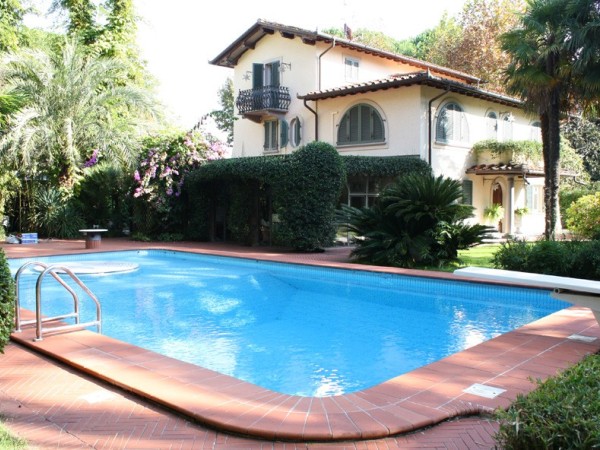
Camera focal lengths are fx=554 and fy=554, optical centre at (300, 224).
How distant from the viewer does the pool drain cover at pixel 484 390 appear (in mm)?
4535

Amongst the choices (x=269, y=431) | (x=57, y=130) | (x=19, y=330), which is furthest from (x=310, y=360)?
(x=57, y=130)

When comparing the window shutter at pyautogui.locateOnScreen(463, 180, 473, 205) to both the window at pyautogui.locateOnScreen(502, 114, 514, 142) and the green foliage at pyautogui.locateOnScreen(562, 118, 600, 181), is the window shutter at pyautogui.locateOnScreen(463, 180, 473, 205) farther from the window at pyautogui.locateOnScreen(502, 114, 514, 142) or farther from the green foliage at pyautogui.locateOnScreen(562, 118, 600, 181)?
the green foliage at pyautogui.locateOnScreen(562, 118, 600, 181)

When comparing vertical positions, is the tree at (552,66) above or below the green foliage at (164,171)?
above

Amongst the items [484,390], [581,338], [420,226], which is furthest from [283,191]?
[484,390]

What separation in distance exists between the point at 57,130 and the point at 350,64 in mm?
12220

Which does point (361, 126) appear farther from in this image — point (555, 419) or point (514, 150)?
point (555, 419)

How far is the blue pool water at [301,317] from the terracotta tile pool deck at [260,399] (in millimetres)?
1061

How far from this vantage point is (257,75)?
82.3ft

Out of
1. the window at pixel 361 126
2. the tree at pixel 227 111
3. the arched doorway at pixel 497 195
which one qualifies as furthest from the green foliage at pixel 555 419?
the tree at pixel 227 111

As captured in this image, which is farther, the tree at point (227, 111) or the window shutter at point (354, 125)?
the tree at point (227, 111)

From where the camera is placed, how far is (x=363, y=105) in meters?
21.0

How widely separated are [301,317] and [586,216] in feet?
39.2

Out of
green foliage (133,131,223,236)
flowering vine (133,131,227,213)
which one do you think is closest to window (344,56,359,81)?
green foliage (133,131,223,236)

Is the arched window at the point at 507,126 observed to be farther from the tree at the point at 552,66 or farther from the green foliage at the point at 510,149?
the tree at the point at 552,66
